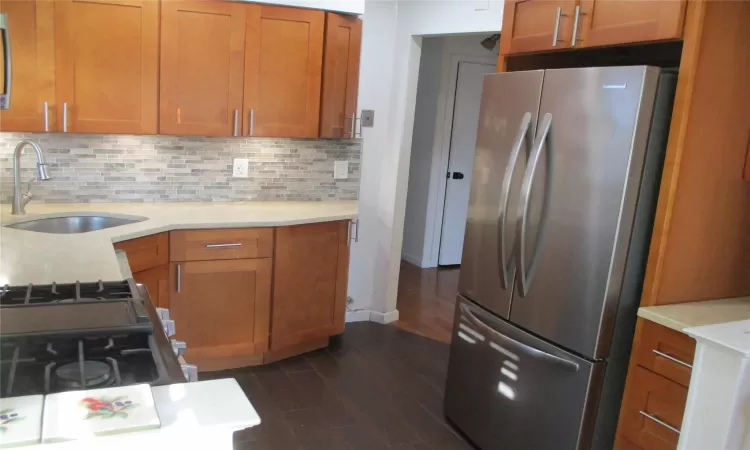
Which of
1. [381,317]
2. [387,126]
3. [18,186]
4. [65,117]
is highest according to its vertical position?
[387,126]

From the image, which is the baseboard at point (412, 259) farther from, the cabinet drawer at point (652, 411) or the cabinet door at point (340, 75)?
the cabinet drawer at point (652, 411)

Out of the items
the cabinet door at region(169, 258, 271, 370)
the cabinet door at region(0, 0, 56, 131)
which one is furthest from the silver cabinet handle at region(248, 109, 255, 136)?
the cabinet door at region(0, 0, 56, 131)

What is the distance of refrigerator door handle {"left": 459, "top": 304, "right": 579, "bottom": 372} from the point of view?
223 cm

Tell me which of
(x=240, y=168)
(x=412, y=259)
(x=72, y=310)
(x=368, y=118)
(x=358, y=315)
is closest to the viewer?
(x=72, y=310)

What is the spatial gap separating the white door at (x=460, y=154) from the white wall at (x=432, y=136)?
0.06 meters

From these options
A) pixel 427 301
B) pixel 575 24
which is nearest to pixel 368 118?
pixel 427 301

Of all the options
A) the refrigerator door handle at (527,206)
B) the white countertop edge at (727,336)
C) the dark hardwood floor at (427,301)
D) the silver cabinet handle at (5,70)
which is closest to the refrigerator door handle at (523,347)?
the refrigerator door handle at (527,206)

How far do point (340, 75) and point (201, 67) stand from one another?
790mm

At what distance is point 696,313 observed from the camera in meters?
2.08

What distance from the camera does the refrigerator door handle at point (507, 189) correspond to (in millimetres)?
2361

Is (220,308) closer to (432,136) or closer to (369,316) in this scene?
(369,316)

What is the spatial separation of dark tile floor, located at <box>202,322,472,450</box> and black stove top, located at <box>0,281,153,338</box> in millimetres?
1249

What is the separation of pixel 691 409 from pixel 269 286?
2160mm

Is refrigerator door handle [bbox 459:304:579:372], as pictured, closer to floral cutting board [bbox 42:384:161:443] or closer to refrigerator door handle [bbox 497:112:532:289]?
refrigerator door handle [bbox 497:112:532:289]
